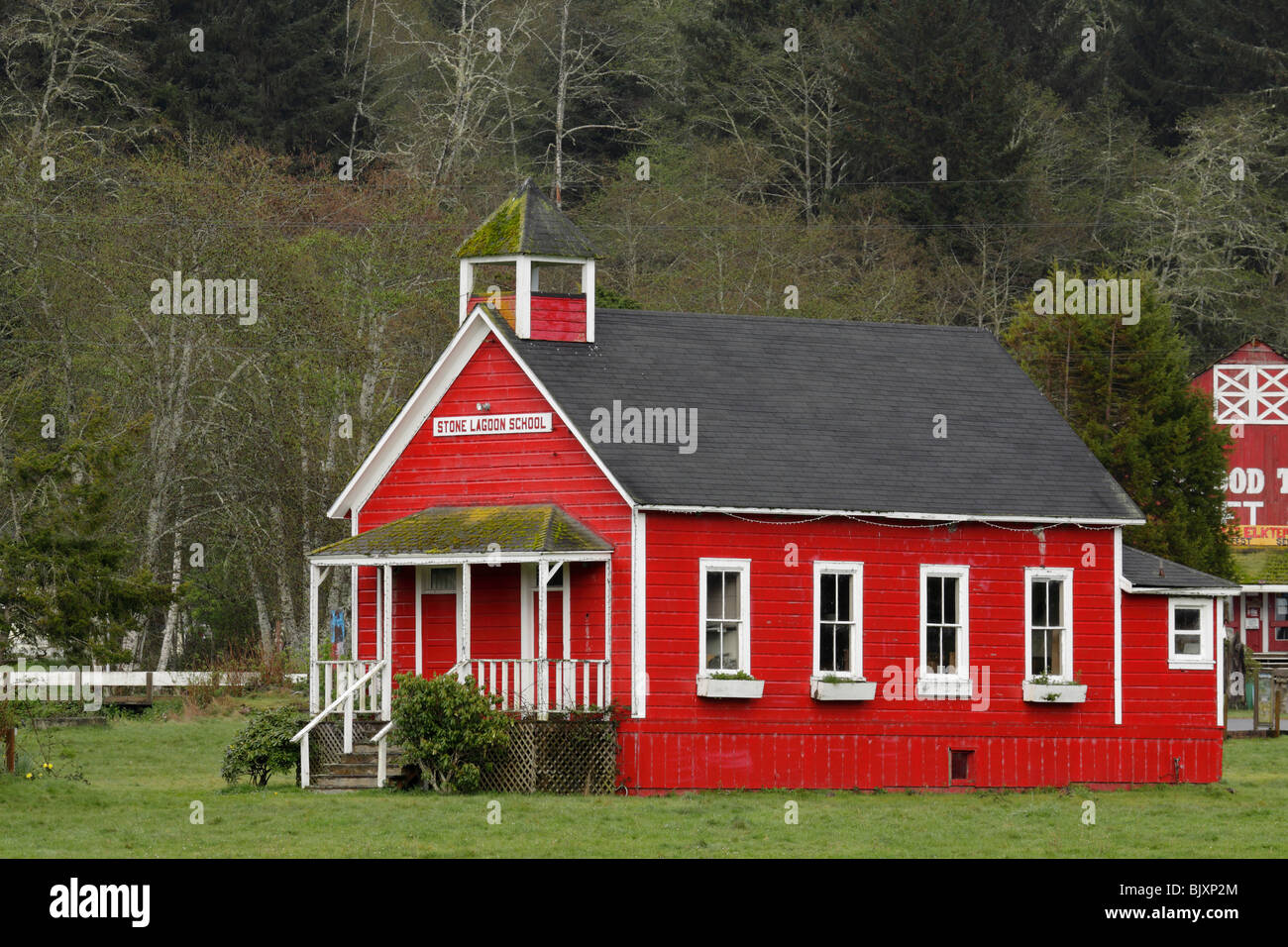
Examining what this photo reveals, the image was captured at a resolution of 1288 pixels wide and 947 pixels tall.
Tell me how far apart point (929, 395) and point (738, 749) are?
6701 millimetres

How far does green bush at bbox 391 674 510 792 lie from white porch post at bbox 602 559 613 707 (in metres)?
1.70

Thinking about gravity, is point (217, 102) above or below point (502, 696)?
above

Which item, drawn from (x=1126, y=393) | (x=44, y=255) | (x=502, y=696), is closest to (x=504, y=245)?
(x=502, y=696)

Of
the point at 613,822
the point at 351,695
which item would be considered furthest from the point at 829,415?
the point at 613,822

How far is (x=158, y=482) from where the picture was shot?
5097 cm

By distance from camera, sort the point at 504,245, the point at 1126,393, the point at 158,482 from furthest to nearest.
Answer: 1. the point at 158,482
2. the point at 1126,393
3. the point at 504,245

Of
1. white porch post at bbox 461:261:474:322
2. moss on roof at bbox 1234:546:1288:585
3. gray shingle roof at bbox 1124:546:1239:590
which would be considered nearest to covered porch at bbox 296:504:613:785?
white porch post at bbox 461:261:474:322

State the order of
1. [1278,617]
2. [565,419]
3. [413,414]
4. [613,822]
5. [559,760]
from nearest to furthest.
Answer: [613,822] < [559,760] < [565,419] < [413,414] < [1278,617]

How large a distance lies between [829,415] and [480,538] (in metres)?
5.73

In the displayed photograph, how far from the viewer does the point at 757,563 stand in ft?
103

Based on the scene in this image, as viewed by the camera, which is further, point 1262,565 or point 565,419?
point 1262,565

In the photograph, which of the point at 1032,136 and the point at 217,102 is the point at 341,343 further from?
the point at 1032,136

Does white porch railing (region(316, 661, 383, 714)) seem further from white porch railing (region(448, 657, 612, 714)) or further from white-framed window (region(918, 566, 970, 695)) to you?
white-framed window (region(918, 566, 970, 695))

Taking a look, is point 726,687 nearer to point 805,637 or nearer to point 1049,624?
point 805,637
